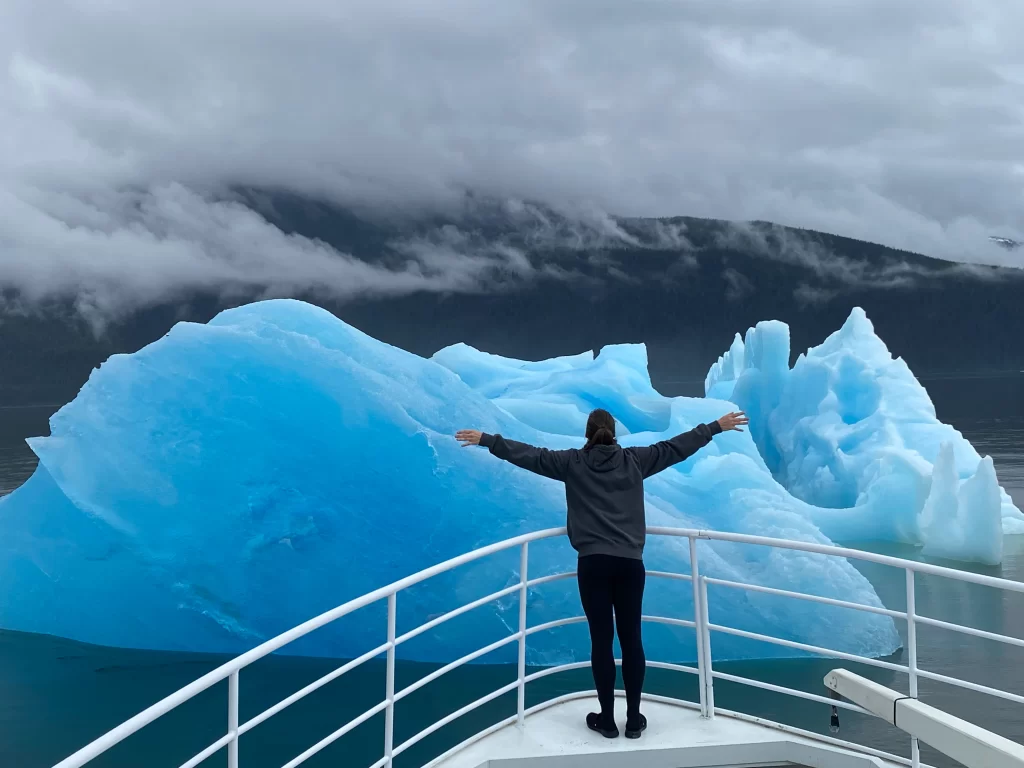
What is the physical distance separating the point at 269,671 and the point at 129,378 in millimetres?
2604

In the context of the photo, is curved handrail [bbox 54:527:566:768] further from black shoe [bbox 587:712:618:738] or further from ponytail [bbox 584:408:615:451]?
black shoe [bbox 587:712:618:738]

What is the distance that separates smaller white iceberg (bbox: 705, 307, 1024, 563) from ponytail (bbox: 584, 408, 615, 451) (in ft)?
30.4

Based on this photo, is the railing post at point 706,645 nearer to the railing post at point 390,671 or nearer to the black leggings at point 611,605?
the black leggings at point 611,605

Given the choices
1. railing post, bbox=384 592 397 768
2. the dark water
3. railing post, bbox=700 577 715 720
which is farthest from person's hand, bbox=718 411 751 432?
the dark water

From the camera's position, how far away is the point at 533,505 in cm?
689

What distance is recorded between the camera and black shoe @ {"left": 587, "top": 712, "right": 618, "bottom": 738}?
3.27m

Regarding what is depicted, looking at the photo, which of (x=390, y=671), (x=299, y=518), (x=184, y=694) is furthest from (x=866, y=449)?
(x=184, y=694)

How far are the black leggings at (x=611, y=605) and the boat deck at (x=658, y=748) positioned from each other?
10.4 inches

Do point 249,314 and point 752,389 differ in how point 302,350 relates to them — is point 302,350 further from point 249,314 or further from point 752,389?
point 752,389

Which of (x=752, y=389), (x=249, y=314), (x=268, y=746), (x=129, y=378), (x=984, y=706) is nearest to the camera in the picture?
(x=268, y=746)

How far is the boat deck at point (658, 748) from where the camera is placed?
311cm

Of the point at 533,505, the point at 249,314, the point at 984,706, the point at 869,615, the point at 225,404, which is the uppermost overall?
the point at 249,314

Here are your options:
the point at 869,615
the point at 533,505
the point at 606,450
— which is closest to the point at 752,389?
the point at 869,615

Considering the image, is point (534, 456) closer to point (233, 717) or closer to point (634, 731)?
point (634, 731)
